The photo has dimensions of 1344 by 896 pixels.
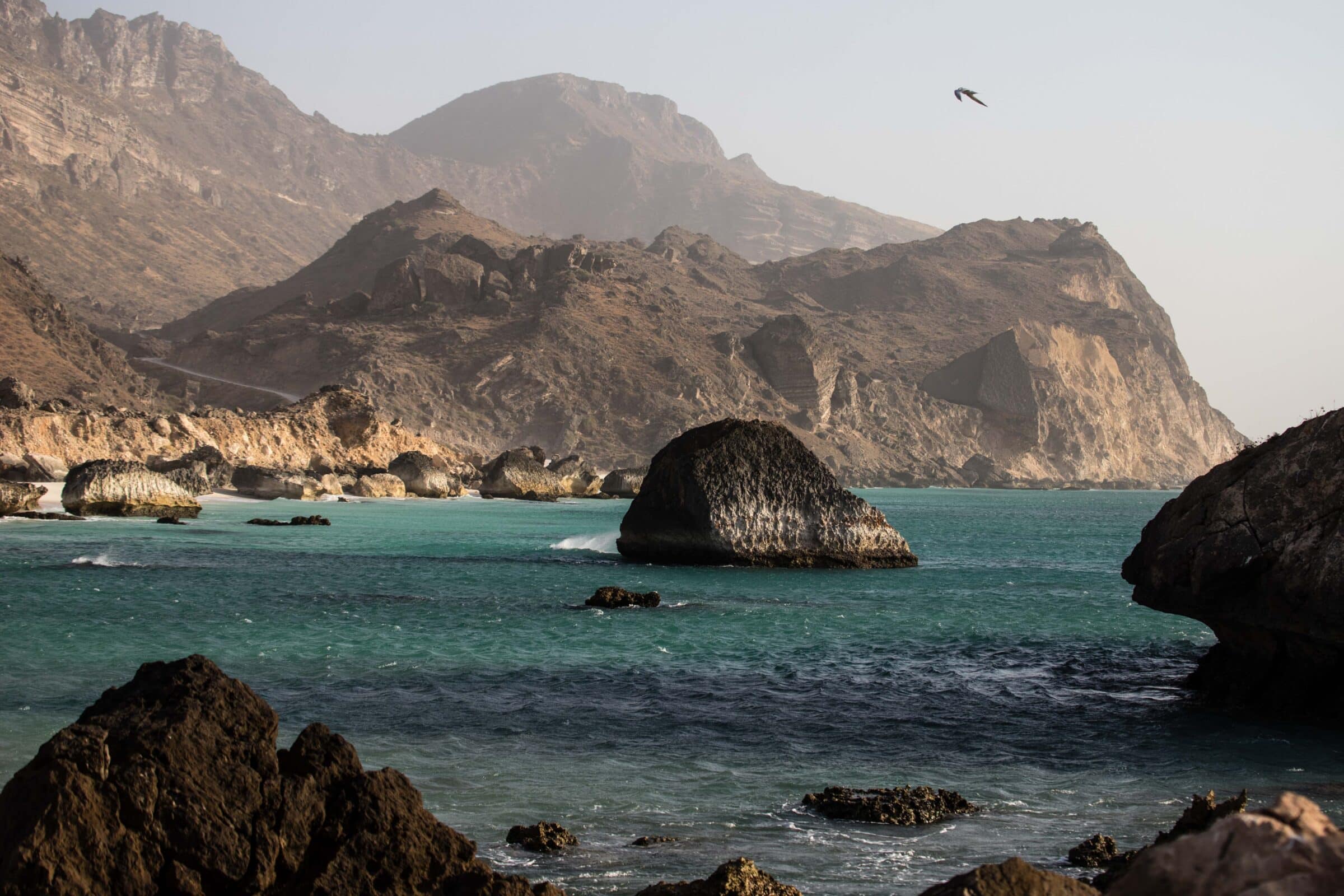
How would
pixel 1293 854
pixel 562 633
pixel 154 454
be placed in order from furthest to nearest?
pixel 154 454, pixel 562 633, pixel 1293 854

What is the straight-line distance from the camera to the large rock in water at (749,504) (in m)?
29.5

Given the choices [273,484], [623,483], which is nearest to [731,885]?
[273,484]

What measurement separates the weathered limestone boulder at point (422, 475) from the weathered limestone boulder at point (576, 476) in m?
12.3

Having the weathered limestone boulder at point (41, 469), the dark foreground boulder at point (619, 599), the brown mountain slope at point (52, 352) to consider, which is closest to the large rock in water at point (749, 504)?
the dark foreground boulder at point (619, 599)

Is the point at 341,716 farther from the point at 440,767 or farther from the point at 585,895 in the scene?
the point at 585,895

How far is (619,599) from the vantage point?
22.4 meters

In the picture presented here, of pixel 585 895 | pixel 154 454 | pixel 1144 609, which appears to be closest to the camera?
pixel 585 895

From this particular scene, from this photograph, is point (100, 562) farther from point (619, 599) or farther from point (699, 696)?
point (699, 696)

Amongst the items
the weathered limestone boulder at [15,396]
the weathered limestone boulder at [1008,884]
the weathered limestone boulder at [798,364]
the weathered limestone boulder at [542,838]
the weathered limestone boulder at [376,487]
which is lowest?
the weathered limestone boulder at [542,838]

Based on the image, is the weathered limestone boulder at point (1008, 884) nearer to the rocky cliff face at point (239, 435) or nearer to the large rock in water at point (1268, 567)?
the large rock in water at point (1268, 567)

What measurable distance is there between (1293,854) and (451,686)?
38.4 ft

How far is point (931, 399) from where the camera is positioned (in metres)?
180

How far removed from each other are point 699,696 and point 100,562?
62.8 feet

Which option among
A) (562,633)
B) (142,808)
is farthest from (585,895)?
(562,633)
